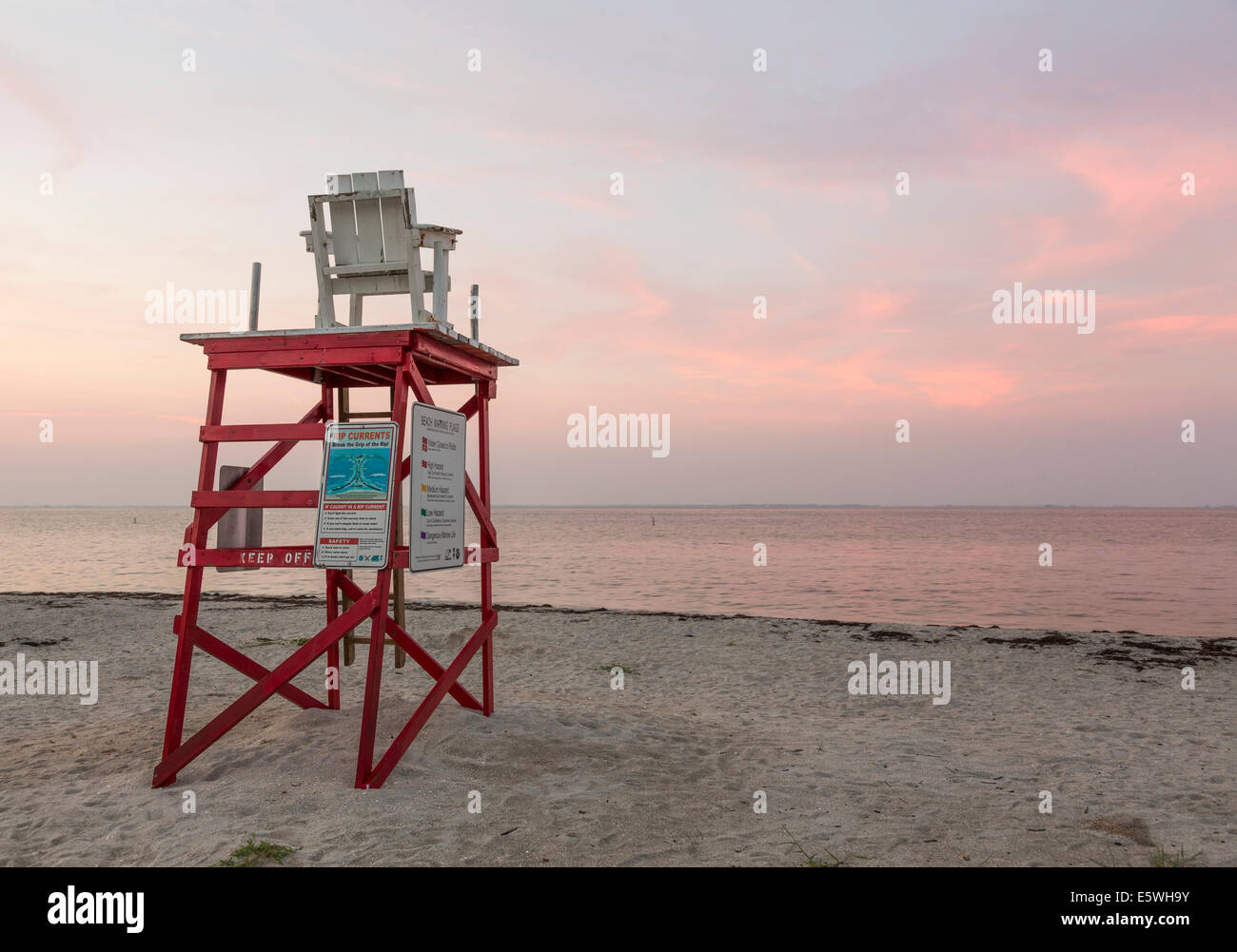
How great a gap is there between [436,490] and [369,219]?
2.33 metres

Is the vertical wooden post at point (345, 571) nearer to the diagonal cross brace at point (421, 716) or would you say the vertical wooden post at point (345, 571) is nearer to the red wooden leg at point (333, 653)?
the red wooden leg at point (333, 653)

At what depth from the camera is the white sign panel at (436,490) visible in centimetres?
644

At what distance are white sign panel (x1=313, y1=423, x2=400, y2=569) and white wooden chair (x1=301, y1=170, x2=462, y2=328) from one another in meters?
1.08

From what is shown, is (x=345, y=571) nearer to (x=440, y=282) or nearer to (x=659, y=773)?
(x=440, y=282)

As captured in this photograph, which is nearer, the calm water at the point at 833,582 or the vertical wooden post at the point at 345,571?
the vertical wooden post at the point at 345,571

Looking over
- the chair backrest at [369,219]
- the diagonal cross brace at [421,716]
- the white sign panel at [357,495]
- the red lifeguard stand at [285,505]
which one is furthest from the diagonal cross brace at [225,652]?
the chair backrest at [369,219]

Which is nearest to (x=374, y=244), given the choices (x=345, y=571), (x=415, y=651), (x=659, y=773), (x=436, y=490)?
(x=436, y=490)

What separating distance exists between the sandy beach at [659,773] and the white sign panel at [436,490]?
175cm

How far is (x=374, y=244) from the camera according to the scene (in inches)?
277

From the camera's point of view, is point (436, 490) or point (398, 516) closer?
point (436, 490)

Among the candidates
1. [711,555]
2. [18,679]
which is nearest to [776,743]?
[18,679]

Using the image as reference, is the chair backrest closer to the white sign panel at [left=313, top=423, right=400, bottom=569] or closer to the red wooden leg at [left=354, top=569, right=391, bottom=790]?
the white sign panel at [left=313, top=423, right=400, bottom=569]

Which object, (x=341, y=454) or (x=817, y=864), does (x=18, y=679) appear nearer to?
(x=341, y=454)
